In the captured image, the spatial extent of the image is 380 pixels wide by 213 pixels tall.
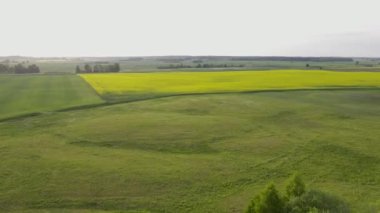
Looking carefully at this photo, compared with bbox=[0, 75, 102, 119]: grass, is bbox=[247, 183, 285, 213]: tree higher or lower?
higher

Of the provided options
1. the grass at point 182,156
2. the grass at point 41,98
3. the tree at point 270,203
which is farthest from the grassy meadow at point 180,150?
the tree at point 270,203

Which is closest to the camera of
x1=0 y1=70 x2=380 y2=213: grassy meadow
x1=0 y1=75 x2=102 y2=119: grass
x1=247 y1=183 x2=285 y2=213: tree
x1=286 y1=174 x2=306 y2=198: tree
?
x1=247 y1=183 x2=285 y2=213: tree

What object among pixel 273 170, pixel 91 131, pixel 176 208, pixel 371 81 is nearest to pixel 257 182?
pixel 273 170

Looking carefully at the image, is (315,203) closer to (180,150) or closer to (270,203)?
(270,203)

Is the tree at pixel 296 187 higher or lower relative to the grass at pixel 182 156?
higher

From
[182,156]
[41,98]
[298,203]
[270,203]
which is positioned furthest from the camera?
[41,98]

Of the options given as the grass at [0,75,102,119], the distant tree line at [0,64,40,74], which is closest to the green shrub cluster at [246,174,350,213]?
the grass at [0,75,102,119]

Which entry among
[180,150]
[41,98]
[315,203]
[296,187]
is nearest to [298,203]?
[315,203]

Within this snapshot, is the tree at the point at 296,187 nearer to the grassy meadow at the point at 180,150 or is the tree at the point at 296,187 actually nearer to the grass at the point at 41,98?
the grassy meadow at the point at 180,150

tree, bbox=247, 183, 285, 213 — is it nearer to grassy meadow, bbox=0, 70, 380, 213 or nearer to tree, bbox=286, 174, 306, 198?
tree, bbox=286, 174, 306, 198
